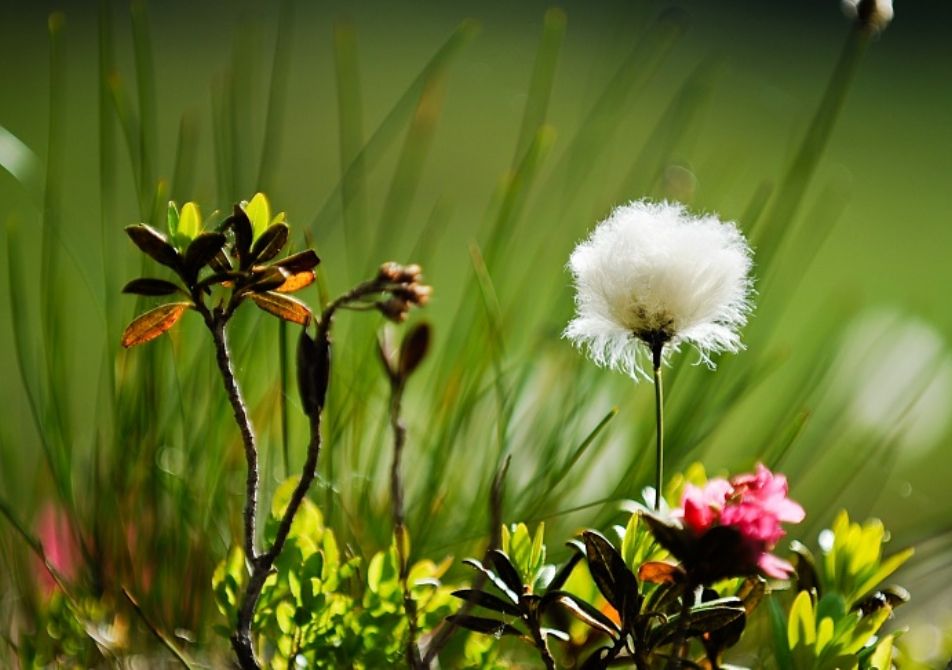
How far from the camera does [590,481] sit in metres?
0.57

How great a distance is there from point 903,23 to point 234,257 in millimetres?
2134

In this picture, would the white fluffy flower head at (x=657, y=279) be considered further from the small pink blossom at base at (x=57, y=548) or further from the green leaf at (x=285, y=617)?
the small pink blossom at base at (x=57, y=548)

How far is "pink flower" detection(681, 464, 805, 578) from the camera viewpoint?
265 millimetres

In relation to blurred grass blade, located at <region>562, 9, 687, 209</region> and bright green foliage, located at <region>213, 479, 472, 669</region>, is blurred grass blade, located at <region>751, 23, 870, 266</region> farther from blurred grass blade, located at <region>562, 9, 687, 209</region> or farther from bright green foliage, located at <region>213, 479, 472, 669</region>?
bright green foliage, located at <region>213, 479, 472, 669</region>

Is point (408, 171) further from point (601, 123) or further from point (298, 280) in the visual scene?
point (298, 280)

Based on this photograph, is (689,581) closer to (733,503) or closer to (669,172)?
(733,503)

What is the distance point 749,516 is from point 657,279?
2.5 inches

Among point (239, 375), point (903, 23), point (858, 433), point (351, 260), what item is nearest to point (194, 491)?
point (239, 375)

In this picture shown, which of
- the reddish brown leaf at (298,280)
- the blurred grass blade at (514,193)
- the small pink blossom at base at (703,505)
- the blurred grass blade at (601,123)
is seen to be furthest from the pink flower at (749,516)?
the blurred grass blade at (601,123)

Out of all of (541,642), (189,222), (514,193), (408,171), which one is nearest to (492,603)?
(541,642)

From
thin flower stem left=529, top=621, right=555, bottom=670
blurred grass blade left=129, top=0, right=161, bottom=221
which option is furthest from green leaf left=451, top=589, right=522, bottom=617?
blurred grass blade left=129, top=0, right=161, bottom=221

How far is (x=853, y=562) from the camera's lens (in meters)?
0.35

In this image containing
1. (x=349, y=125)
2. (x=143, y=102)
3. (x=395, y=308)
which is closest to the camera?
(x=395, y=308)

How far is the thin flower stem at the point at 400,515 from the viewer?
0.93ft
